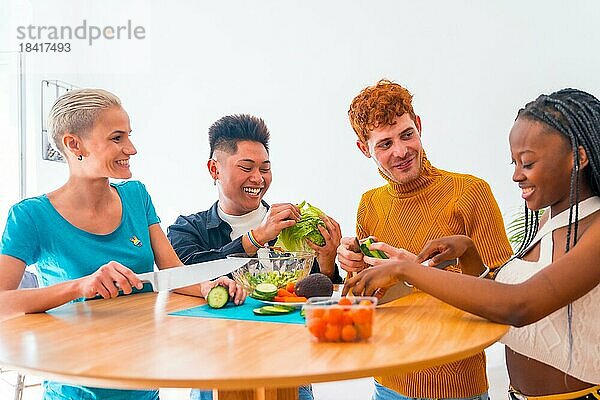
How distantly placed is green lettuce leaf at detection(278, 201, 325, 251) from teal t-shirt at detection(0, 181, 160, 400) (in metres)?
0.52

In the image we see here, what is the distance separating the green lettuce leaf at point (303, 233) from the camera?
2615 millimetres

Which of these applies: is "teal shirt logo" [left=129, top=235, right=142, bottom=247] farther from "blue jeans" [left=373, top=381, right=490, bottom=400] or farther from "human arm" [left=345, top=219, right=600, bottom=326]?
"human arm" [left=345, top=219, right=600, bottom=326]

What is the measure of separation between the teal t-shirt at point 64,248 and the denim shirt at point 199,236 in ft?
1.56

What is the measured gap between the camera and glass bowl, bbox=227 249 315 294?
2217 mm

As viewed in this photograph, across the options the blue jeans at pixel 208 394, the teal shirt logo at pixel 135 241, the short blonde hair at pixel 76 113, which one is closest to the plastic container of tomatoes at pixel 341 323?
the teal shirt logo at pixel 135 241

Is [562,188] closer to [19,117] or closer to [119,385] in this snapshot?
[119,385]

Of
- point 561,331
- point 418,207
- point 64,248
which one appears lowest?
point 561,331

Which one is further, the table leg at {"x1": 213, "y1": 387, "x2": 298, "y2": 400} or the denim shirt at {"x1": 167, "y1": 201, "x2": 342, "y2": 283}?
the denim shirt at {"x1": 167, "y1": 201, "x2": 342, "y2": 283}

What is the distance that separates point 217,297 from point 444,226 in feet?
2.67

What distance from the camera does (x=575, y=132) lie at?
1.77m

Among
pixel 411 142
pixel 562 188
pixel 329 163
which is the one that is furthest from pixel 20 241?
pixel 329 163

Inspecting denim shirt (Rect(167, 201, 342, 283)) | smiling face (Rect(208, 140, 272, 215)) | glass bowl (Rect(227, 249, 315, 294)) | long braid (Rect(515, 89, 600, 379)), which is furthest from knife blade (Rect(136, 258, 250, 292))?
long braid (Rect(515, 89, 600, 379))

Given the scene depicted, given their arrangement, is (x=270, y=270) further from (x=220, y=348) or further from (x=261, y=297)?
(x=220, y=348)

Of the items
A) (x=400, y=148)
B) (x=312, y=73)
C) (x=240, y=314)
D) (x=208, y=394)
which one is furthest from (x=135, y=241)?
(x=312, y=73)
